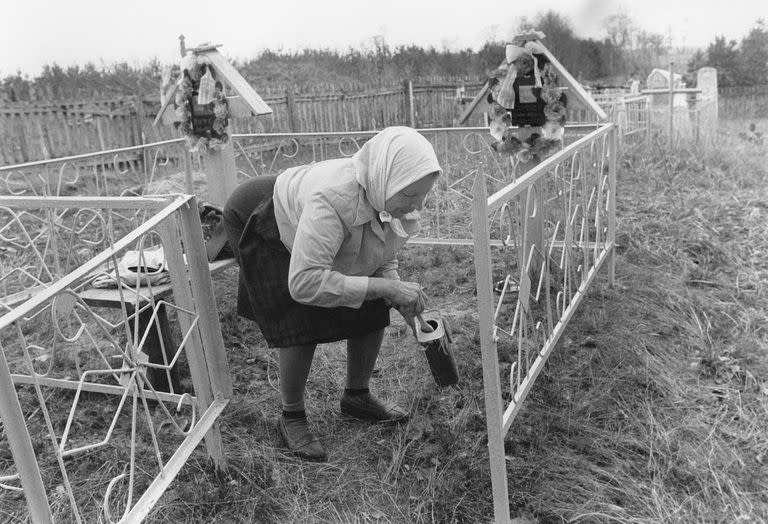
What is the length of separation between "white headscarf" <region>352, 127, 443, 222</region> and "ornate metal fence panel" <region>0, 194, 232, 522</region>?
621 mm

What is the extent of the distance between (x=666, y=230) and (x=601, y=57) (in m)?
18.0

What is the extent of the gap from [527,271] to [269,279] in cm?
93

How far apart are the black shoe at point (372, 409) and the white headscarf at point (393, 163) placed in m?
1.09

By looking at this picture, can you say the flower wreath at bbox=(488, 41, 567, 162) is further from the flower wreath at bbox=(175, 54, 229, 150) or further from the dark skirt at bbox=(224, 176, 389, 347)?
the dark skirt at bbox=(224, 176, 389, 347)

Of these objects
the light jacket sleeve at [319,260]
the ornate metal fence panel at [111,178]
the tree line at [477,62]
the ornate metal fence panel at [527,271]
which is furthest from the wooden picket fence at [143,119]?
the light jacket sleeve at [319,260]

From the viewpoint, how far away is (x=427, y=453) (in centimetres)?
265

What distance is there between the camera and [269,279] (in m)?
2.46

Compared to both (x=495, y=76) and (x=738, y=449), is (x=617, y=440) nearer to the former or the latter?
(x=738, y=449)

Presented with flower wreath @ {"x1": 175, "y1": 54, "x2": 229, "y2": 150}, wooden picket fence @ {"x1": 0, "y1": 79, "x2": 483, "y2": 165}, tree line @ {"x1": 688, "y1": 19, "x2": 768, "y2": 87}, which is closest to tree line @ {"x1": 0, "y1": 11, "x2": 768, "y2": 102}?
tree line @ {"x1": 688, "y1": 19, "x2": 768, "y2": 87}

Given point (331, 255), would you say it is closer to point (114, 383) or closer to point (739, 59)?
point (114, 383)

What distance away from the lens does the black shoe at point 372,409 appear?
9.50 feet

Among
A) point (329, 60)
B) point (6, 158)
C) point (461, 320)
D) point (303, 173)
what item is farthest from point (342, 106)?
point (303, 173)

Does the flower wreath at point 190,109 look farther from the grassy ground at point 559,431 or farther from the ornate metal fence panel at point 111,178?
the ornate metal fence panel at point 111,178

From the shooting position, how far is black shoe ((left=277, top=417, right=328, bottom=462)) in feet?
8.75
